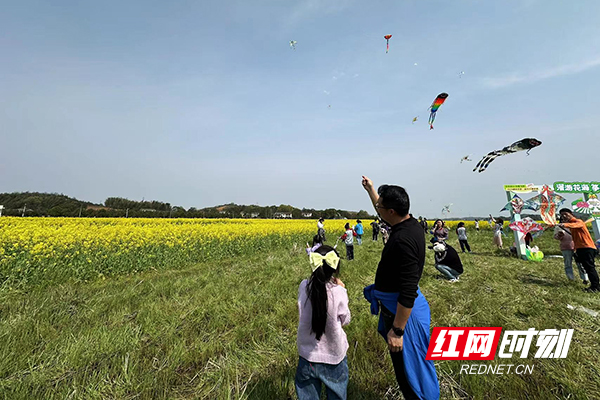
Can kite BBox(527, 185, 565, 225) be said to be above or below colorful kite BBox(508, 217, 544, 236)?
above

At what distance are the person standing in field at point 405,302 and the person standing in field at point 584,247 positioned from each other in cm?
600

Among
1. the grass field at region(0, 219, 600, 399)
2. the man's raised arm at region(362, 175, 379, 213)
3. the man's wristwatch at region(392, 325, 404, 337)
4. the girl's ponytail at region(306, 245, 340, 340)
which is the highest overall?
the man's raised arm at region(362, 175, 379, 213)

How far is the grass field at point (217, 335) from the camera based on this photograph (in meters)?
2.24

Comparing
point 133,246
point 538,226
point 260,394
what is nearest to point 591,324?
point 260,394

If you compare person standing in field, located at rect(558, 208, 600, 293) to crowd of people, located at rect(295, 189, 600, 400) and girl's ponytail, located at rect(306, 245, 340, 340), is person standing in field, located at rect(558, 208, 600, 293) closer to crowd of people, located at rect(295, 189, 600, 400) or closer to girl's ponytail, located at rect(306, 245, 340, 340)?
crowd of people, located at rect(295, 189, 600, 400)

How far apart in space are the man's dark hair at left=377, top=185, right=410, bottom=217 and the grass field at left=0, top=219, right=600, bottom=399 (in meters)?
1.70

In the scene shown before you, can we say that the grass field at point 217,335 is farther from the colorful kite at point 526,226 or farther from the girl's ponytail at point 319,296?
the colorful kite at point 526,226

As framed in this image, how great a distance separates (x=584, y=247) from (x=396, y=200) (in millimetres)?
6424

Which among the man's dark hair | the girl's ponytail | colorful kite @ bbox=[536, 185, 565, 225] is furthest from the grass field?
colorful kite @ bbox=[536, 185, 565, 225]

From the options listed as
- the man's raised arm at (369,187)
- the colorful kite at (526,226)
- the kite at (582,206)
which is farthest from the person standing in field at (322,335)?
the kite at (582,206)

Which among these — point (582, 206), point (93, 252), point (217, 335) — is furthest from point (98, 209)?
point (582, 206)

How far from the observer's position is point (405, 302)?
1614 millimetres

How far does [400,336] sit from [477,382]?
4.38 feet

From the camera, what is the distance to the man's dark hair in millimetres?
1841
